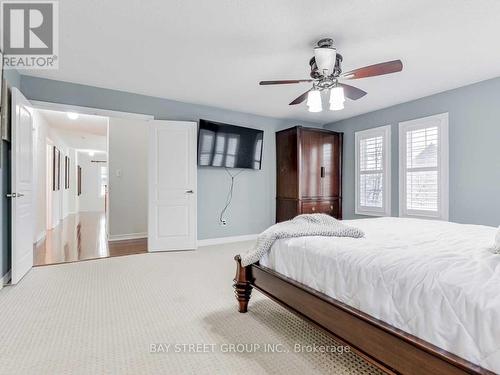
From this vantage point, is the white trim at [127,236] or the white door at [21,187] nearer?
the white door at [21,187]

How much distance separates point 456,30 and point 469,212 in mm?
2409

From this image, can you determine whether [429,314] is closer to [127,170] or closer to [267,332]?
[267,332]

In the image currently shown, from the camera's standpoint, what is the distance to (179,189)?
441 cm

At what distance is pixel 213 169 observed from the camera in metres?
4.83

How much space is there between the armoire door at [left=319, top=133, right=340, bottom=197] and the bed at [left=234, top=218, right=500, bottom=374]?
11.0ft

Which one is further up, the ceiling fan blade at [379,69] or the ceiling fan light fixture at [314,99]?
the ceiling fan blade at [379,69]

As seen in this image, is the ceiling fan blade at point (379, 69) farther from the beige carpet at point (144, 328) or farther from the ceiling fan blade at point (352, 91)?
the beige carpet at point (144, 328)

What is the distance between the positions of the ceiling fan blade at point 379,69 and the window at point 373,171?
2.63 m

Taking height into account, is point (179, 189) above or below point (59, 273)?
above

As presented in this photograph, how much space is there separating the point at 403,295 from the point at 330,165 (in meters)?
4.38

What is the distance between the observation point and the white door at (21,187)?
286 cm

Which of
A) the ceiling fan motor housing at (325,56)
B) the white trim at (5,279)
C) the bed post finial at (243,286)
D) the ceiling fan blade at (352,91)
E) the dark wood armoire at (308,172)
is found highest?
the ceiling fan motor housing at (325,56)

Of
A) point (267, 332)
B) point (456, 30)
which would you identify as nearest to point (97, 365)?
point (267, 332)

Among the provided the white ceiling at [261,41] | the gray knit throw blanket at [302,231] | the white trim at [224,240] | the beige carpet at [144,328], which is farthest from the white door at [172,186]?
the gray knit throw blanket at [302,231]
